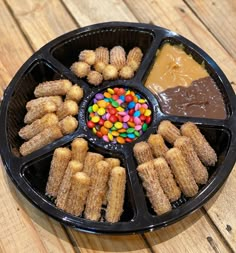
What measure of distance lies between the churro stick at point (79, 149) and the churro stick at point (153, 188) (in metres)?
0.17

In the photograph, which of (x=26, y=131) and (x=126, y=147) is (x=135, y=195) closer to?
(x=126, y=147)

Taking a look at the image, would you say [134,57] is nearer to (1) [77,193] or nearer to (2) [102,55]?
(2) [102,55]

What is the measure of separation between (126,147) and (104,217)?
22cm

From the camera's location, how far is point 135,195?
4.28 ft

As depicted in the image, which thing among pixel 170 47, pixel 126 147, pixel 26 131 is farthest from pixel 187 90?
pixel 26 131

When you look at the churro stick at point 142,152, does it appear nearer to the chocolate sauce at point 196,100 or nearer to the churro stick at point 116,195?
the churro stick at point 116,195

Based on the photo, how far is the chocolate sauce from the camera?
58.2 inches

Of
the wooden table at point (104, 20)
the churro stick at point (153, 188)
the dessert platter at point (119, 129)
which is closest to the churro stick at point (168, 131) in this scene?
the dessert platter at point (119, 129)

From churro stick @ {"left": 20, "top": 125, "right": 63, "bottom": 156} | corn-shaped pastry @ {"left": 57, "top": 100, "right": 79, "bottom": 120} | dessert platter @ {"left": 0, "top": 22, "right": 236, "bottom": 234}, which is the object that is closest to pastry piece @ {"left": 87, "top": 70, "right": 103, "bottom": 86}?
dessert platter @ {"left": 0, "top": 22, "right": 236, "bottom": 234}

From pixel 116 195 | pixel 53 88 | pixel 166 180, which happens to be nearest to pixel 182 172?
pixel 166 180

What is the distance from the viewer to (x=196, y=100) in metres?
1.51

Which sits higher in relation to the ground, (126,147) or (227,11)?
(227,11)

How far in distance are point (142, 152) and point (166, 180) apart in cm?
11

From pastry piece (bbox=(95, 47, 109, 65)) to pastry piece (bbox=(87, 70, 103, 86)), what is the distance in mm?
76
